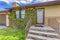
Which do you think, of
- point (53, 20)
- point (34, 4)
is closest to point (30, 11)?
point (34, 4)

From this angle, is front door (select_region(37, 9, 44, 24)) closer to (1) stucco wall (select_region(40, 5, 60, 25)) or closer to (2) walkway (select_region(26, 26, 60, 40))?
(1) stucco wall (select_region(40, 5, 60, 25))

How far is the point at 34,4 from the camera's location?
11.3 metres

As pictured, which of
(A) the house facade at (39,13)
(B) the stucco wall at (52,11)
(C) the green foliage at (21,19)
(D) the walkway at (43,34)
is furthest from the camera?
(C) the green foliage at (21,19)

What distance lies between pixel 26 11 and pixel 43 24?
220 centimetres

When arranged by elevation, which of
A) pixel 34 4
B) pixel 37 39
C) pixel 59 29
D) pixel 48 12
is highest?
pixel 34 4

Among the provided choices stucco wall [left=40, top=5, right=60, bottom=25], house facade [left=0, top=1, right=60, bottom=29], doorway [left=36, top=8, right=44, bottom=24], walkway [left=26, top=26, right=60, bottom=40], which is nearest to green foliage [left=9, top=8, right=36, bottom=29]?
house facade [left=0, top=1, right=60, bottom=29]

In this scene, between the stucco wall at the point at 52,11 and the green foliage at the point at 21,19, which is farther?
the green foliage at the point at 21,19

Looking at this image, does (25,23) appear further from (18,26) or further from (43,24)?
(43,24)

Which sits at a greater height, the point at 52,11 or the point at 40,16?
the point at 52,11

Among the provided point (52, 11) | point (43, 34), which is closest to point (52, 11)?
point (52, 11)

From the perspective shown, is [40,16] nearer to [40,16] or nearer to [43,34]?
[40,16]

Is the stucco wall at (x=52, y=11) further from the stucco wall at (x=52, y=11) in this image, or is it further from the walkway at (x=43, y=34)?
the walkway at (x=43, y=34)

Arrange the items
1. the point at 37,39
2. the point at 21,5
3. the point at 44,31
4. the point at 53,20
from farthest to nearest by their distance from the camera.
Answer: the point at 21,5 → the point at 53,20 → the point at 44,31 → the point at 37,39

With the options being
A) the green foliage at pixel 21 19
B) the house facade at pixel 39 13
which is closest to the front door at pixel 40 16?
the house facade at pixel 39 13
